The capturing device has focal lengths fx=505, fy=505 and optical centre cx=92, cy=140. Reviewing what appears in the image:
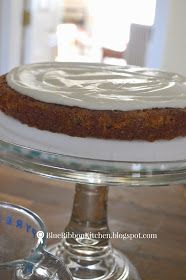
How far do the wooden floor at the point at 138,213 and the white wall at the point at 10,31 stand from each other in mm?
1030

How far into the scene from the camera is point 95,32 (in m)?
5.46

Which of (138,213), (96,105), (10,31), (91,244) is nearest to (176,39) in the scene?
(10,31)

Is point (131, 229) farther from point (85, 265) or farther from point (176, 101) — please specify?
point (176, 101)

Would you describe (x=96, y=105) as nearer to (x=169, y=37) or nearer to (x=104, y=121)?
(x=104, y=121)

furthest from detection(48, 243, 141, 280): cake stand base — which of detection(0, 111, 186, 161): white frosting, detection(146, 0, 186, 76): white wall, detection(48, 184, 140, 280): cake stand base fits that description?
detection(146, 0, 186, 76): white wall

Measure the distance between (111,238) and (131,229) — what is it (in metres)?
0.03

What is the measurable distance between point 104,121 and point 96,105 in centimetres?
2

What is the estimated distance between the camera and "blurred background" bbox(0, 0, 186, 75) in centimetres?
187

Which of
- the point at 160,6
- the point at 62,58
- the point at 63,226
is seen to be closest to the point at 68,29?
the point at 62,58

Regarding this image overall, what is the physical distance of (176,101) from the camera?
1.76 feet

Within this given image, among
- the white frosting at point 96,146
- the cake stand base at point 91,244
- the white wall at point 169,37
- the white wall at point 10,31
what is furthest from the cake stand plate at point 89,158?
the white wall at point 169,37

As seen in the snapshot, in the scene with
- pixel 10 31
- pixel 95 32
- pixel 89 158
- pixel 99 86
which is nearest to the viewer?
pixel 89 158

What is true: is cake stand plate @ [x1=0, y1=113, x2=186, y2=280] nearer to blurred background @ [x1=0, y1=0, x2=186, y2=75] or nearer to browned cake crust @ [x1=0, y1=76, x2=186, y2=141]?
browned cake crust @ [x1=0, y1=76, x2=186, y2=141]

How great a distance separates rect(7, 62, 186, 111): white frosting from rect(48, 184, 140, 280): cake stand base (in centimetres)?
15
